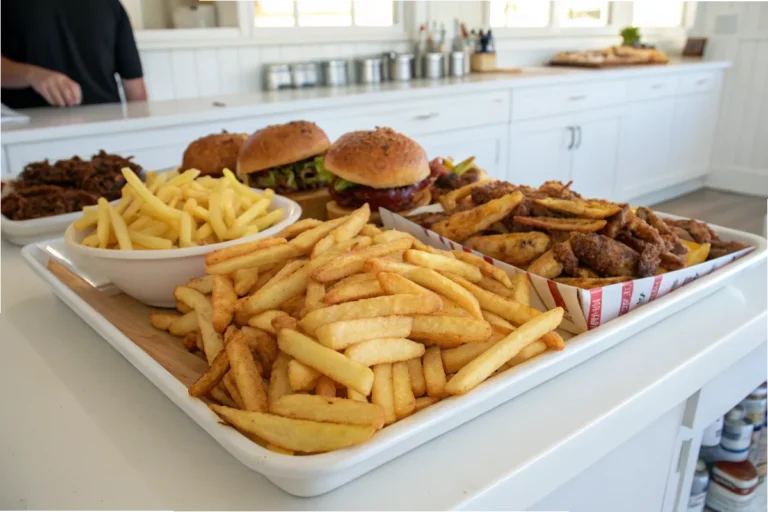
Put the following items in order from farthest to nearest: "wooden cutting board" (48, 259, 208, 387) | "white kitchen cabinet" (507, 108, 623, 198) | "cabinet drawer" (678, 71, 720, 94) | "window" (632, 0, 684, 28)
A: "window" (632, 0, 684, 28) < "cabinet drawer" (678, 71, 720, 94) < "white kitchen cabinet" (507, 108, 623, 198) < "wooden cutting board" (48, 259, 208, 387)

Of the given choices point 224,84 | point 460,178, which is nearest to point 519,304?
point 460,178

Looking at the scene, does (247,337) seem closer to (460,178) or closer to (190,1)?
(460,178)

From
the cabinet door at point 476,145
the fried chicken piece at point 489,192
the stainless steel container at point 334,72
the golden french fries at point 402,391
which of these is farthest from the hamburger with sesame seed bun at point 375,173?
the stainless steel container at point 334,72

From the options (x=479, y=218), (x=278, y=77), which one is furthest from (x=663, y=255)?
(x=278, y=77)

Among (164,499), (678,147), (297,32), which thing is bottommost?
(678,147)

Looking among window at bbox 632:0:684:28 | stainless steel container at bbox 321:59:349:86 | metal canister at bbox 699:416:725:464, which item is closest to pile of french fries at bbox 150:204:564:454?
metal canister at bbox 699:416:725:464

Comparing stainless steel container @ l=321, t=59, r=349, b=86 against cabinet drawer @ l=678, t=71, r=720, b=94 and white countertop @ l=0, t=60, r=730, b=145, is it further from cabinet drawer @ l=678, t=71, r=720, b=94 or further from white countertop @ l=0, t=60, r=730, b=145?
cabinet drawer @ l=678, t=71, r=720, b=94

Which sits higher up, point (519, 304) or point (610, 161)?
point (519, 304)

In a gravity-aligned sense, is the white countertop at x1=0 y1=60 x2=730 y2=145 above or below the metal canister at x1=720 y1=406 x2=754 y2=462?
above
